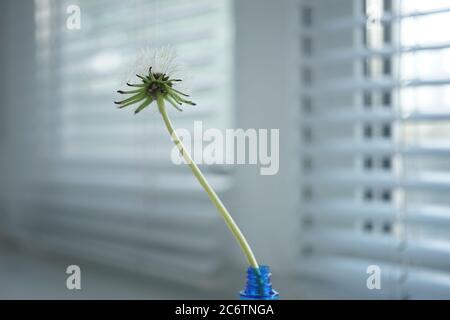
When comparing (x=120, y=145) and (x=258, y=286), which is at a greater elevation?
(x=120, y=145)

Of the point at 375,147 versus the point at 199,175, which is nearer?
the point at 199,175

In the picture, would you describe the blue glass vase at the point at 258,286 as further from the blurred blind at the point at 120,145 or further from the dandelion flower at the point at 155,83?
the blurred blind at the point at 120,145

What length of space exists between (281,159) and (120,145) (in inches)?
11.9

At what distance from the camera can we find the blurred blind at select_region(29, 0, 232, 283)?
28.5 inches

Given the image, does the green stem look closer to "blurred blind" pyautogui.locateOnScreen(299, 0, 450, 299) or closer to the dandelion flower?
the dandelion flower

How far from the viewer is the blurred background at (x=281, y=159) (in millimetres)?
566

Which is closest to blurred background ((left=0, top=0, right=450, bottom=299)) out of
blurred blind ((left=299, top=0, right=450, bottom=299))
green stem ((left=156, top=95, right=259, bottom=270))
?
blurred blind ((left=299, top=0, right=450, bottom=299))

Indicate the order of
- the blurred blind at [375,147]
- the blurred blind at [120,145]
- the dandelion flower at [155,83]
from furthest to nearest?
1. the blurred blind at [120,145]
2. the blurred blind at [375,147]
3. the dandelion flower at [155,83]

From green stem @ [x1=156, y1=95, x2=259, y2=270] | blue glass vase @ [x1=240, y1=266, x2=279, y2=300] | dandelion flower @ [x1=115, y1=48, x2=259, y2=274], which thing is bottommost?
blue glass vase @ [x1=240, y1=266, x2=279, y2=300]

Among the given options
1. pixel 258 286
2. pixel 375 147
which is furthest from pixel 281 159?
pixel 258 286

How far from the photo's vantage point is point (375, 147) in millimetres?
581

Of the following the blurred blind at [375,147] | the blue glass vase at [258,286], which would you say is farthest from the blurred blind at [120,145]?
the blue glass vase at [258,286]

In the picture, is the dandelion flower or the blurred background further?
the blurred background

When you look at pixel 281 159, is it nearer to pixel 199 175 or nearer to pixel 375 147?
pixel 375 147
